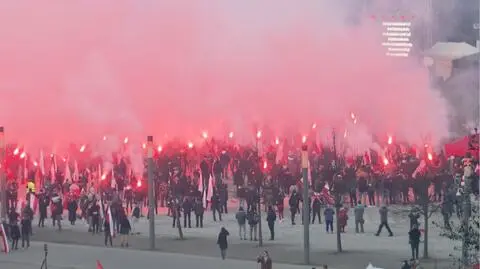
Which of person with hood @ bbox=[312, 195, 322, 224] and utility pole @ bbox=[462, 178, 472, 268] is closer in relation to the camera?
utility pole @ bbox=[462, 178, 472, 268]

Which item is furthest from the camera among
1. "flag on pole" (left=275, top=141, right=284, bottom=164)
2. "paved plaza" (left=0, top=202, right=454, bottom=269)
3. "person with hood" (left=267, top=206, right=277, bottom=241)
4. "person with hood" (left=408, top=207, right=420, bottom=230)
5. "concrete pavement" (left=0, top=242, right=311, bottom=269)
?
"flag on pole" (left=275, top=141, right=284, bottom=164)

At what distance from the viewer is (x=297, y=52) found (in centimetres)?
3459

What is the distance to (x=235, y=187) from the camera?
31266mm

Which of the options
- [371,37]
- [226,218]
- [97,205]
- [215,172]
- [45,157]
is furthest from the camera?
[371,37]

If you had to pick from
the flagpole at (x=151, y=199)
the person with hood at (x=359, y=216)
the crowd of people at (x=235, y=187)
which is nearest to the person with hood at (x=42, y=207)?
the crowd of people at (x=235, y=187)

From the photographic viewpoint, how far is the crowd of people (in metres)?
Result: 25.2

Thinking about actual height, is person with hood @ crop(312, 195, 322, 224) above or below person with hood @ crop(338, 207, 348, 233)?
above

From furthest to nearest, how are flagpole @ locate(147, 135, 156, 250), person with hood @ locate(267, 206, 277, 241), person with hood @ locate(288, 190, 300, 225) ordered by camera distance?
person with hood @ locate(288, 190, 300, 225)
person with hood @ locate(267, 206, 277, 241)
flagpole @ locate(147, 135, 156, 250)

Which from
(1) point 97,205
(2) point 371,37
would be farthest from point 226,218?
(2) point 371,37

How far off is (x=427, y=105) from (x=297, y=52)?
448 centimetres

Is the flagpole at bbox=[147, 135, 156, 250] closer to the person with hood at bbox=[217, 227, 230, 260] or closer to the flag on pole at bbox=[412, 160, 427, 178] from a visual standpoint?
the person with hood at bbox=[217, 227, 230, 260]

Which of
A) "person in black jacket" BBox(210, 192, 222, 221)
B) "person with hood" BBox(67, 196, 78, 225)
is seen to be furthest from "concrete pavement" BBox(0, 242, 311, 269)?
"person in black jacket" BBox(210, 192, 222, 221)

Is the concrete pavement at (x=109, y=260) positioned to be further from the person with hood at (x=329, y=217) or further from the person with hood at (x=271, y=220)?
the person with hood at (x=329, y=217)

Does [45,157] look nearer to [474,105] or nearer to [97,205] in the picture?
[97,205]
